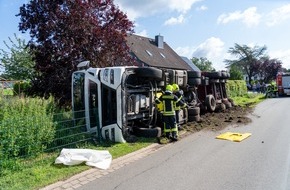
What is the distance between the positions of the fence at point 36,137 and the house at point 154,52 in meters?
22.3

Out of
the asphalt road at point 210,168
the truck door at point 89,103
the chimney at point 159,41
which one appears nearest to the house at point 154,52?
the chimney at point 159,41

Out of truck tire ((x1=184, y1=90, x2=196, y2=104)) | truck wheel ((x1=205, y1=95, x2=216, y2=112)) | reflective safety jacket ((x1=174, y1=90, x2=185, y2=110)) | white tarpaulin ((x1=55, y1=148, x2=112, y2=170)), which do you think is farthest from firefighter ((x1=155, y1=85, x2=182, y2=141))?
truck wheel ((x1=205, y1=95, x2=216, y2=112))

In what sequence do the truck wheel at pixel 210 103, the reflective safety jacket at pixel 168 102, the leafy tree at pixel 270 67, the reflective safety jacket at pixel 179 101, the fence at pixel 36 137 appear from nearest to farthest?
the fence at pixel 36 137, the reflective safety jacket at pixel 168 102, the reflective safety jacket at pixel 179 101, the truck wheel at pixel 210 103, the leafy tree at pixel 270 67

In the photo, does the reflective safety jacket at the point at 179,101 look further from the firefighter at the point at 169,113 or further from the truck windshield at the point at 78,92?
the truck windshield at the point at 78,92

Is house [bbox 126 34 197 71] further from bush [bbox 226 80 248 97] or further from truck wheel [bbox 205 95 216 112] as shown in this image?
truck wheel [bbox 205 95 216 112]

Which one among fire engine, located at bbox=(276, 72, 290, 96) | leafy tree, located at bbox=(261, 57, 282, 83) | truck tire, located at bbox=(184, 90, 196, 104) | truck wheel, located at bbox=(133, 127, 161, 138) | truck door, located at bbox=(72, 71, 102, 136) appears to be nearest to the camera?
truck door, located at bbox=(72, 71, 102, 136)

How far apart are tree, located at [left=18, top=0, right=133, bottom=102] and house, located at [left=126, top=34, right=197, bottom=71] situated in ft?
61.9

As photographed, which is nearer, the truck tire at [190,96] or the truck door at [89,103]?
the truck door at [89,103]

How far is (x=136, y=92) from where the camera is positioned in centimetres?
881

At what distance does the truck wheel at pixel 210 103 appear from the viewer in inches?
542

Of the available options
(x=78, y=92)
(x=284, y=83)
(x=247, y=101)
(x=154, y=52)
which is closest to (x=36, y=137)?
(x=78, y=92)

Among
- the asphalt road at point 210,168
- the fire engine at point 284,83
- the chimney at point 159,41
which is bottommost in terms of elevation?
the asphalt road at point 210,168

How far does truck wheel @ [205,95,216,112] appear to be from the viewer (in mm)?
13773

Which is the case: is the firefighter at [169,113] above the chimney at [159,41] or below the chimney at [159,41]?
below
